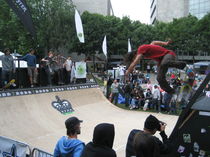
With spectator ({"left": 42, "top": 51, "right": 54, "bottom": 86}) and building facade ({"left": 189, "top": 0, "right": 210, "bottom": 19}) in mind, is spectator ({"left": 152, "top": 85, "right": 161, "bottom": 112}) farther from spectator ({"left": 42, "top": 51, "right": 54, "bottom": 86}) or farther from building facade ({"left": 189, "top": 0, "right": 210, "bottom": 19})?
building facade ({"left": 189, "top": 0, "right": 210, "bottom": 19})

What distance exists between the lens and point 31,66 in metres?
10.7

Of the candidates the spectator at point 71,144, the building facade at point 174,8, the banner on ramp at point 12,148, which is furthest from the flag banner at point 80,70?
the building facade at point 174,8

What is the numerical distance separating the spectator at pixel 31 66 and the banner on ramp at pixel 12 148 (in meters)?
6.09

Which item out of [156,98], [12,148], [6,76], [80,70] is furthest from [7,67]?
[156,98]

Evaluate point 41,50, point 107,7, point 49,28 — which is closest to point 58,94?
point 49,28

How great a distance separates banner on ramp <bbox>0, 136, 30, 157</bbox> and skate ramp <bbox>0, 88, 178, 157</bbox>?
6.60 feet

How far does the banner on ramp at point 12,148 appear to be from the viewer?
4559mm

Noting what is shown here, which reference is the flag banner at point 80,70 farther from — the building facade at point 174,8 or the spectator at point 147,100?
the building facade at point 174,8

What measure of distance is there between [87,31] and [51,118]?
38.4 meters

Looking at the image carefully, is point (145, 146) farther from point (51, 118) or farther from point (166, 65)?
point (51, 118)

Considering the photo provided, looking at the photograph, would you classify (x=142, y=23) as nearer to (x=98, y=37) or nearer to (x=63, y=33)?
(x=98, y=37)

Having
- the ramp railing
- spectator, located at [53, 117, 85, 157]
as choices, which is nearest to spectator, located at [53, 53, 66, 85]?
the ramp railing

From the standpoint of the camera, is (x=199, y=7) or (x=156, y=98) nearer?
(x=156, y=98)

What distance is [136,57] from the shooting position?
4602 mm
